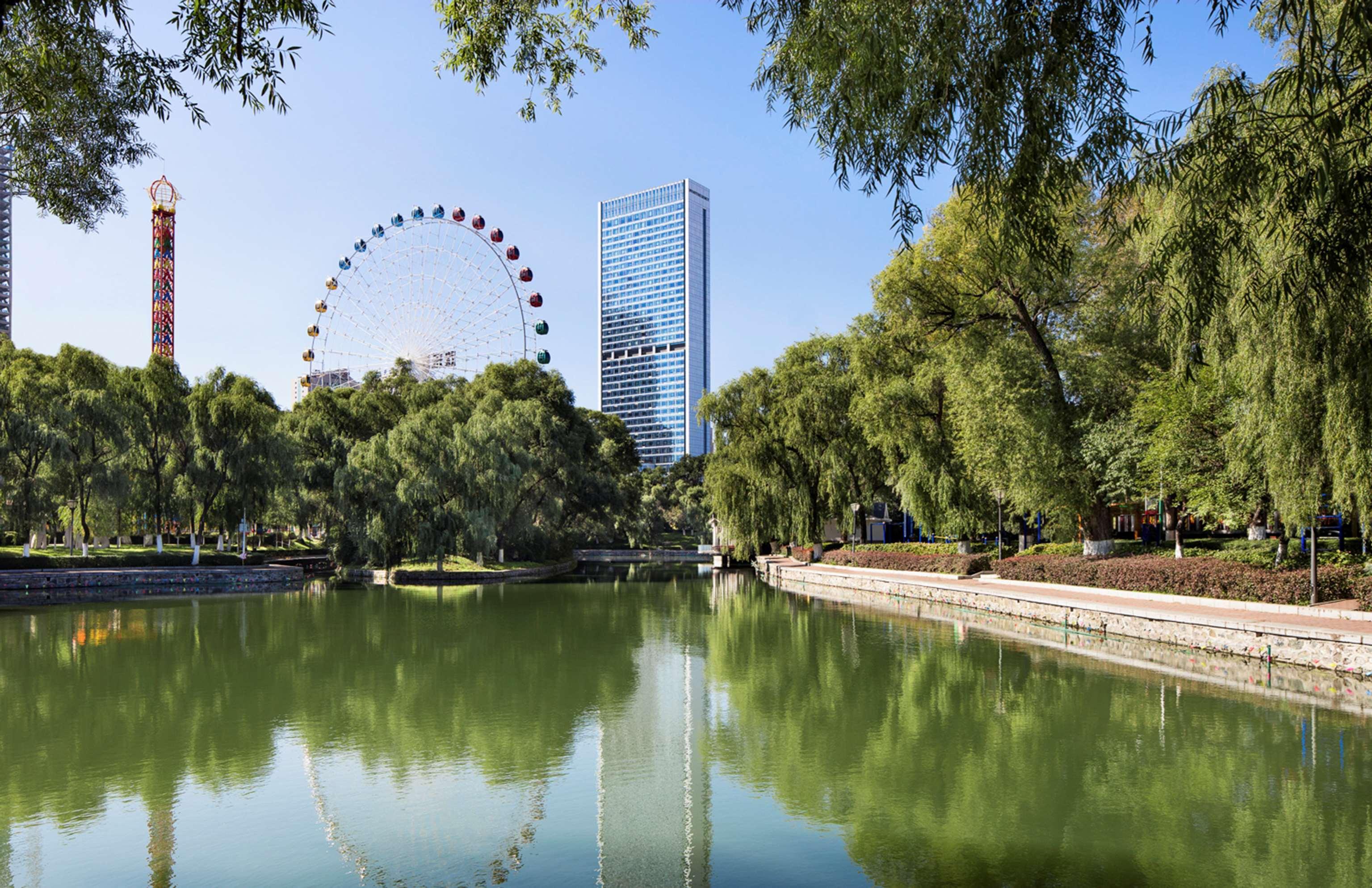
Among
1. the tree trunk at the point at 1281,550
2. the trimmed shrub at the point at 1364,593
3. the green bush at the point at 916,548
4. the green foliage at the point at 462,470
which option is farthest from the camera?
the green foliage at the point at 462,470

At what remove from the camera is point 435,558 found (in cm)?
3500

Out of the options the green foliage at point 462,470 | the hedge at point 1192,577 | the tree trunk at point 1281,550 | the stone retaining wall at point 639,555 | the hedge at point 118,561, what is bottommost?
the stone retaining wall at point 639,555

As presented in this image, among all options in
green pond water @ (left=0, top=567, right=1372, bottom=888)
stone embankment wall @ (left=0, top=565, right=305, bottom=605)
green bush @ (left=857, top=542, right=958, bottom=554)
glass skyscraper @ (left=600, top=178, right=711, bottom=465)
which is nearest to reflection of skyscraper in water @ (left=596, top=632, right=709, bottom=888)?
green pond water @ (left=0, top=567, right=1372, bottom=888)

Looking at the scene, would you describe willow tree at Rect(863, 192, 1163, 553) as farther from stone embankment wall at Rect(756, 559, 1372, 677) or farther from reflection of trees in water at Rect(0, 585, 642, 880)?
reflection of trees in water at Rect(0, 585, 642, 880)

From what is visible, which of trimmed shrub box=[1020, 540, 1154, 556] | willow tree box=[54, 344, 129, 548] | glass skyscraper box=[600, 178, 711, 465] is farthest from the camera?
glass skyscraper box=[600, 178, 711, 465]

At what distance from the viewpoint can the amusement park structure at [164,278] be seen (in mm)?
67000

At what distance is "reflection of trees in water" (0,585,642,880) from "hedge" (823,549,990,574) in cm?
999

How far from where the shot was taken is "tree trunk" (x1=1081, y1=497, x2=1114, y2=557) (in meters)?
22.1

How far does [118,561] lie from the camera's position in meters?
30.7

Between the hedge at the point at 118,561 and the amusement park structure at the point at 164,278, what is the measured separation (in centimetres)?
4032

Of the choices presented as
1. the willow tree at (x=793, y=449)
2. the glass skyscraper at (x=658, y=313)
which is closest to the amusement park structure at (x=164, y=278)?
the willow tree at (x=793, y=449)

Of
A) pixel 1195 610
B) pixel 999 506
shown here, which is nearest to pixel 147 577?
pixel 999 506

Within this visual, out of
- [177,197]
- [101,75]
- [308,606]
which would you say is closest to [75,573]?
[308,606]

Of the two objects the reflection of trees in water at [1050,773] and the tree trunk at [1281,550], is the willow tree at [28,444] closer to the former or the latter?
the reflection of trees in water at [1050,773]
